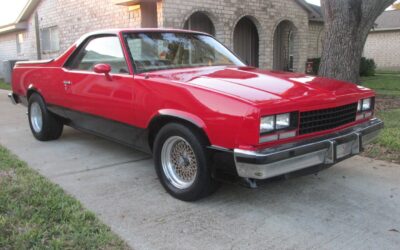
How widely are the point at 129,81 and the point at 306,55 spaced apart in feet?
45.2

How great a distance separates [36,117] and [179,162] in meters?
3.56

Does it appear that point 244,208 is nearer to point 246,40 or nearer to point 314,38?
point 246,40

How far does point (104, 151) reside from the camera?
5777 mm

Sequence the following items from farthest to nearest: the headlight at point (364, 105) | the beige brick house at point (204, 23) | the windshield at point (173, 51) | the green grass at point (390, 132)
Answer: the beige brick house at point (204, 23), the green grass at point (390, 132), the windshield at point (173, 51), the headlight at point (364, 105)

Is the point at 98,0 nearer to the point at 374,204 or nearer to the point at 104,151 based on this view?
the point at 104,151

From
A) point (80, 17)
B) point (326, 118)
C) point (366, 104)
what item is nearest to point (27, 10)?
point (80, 17)

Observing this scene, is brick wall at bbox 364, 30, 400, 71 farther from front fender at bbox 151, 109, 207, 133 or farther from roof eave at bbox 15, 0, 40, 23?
front fender at bbox 151, 109, 207, 133

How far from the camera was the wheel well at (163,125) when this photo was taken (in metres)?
3.54

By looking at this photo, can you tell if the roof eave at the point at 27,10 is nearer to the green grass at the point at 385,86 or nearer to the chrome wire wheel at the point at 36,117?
the chrome wire wheel at the point at 36,117

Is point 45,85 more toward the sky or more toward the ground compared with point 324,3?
more toward the ground

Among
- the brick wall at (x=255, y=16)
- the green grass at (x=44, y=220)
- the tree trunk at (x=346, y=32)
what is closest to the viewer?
the green grass at (x=44, y=220)

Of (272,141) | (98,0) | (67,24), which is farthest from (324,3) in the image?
(67,24)

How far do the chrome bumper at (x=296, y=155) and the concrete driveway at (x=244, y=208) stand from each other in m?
0.48

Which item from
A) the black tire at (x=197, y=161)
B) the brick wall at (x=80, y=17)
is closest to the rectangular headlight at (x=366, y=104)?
the black tire at (x=197, y=161)
